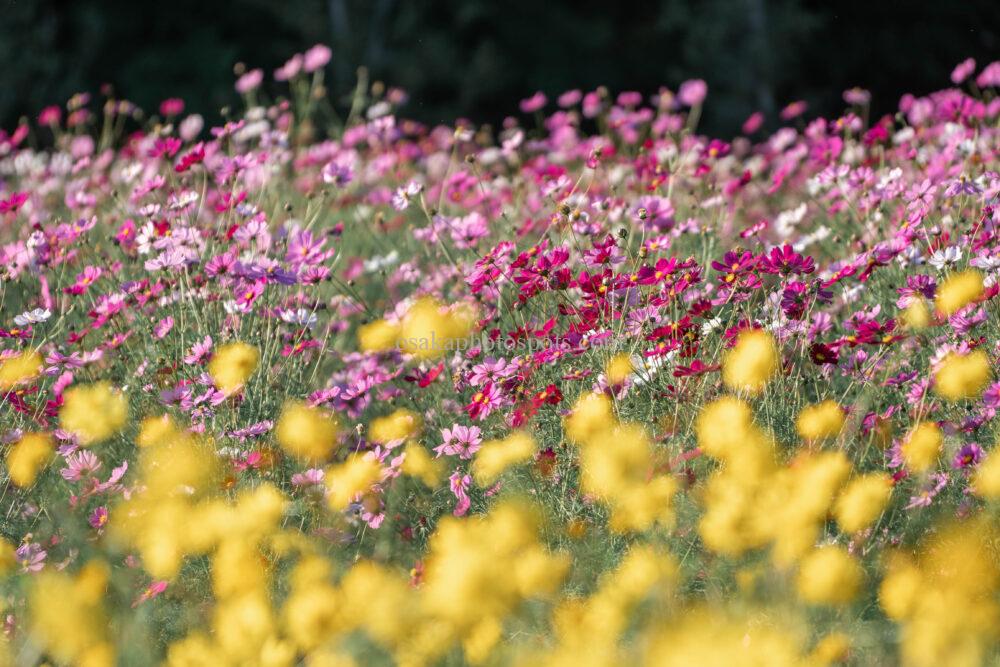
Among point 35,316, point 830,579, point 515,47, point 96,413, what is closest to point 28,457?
point 96,413

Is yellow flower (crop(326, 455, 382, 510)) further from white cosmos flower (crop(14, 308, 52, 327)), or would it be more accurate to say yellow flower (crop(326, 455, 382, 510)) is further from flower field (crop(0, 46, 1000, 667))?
white cosmos flower (crop(14, 308, 52, 327))

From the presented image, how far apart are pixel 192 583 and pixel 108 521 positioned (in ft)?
0.84

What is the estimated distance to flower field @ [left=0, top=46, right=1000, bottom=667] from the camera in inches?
58.3

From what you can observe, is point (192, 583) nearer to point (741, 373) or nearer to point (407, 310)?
point (407, 310)

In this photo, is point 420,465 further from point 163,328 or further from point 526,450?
point 163,328

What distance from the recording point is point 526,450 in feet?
6.19

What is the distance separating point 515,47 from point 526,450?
12.1 m

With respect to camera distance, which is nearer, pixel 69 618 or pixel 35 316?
pixel 69 618

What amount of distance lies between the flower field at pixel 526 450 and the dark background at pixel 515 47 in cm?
738

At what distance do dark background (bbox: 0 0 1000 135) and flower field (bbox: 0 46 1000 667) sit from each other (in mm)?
7376

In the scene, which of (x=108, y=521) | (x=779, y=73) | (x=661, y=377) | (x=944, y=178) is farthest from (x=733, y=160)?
(x=779, y=73)

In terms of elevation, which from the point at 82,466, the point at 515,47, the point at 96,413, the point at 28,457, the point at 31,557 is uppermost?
the point at 515,47

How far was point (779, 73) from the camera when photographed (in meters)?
11.2

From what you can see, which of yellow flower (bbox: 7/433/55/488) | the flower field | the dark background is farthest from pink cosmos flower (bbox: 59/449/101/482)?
A: the dark background
